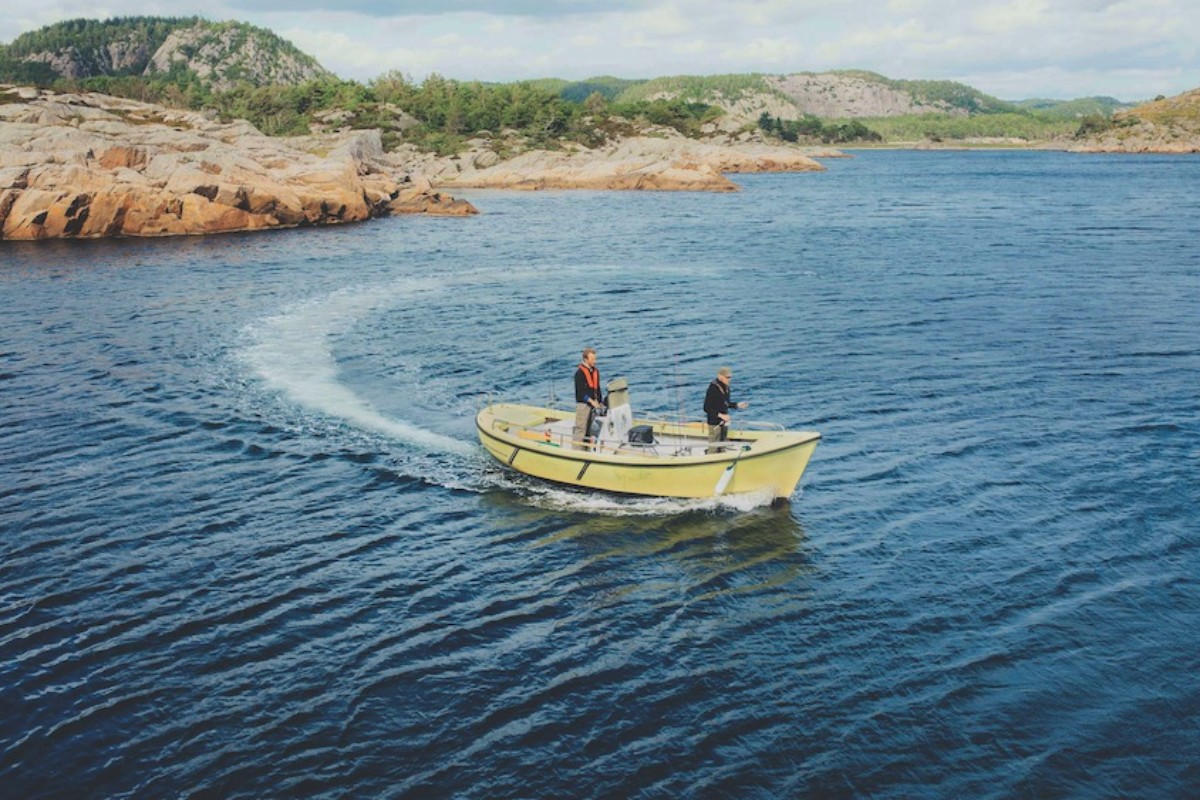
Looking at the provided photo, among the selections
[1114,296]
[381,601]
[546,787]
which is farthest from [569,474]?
[1114,296]

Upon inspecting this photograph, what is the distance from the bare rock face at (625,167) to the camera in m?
124

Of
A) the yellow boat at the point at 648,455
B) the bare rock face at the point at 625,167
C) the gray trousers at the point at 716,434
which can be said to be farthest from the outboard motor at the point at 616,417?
the bare rock face at the point at 625,167

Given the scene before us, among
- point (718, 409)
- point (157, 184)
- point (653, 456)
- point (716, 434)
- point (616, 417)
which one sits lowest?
point (653, 456)

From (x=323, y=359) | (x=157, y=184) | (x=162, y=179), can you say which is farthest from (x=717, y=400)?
(x=162, y=179)

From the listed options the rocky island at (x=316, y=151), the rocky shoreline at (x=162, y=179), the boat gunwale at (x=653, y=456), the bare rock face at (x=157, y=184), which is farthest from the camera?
the rocky island at (x=316, y=151)

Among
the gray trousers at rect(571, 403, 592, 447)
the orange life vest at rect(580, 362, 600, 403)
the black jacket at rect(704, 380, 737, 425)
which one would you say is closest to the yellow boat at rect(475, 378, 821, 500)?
the gray trousers at rect(571, 403, 592, 447)

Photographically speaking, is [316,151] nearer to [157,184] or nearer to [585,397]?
[157,184]

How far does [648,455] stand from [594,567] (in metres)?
3.99

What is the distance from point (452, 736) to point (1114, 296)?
40.1 metres

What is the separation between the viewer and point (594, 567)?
19484 millimetres

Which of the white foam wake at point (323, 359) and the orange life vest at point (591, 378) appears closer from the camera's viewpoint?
the orange life vest at point (591, 378)

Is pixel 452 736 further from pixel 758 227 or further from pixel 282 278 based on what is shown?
pixel 758 227

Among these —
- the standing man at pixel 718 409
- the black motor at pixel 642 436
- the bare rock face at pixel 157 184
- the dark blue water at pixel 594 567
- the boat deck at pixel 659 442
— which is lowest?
the dark blue water at pixel 594 567

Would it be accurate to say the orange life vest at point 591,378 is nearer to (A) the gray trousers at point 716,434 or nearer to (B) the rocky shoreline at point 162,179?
(A) the gray trousers at point 716,434
